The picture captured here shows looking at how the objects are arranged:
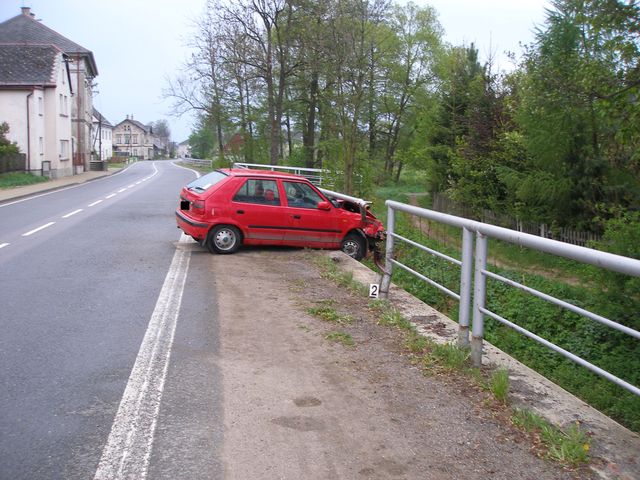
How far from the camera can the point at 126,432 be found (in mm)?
4051

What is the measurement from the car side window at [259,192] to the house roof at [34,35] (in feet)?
168

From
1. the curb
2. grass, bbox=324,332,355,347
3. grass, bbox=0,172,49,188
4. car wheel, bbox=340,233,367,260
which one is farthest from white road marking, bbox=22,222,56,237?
grass, bbox=0,172,49,188

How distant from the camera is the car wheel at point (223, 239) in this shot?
39.2 feet

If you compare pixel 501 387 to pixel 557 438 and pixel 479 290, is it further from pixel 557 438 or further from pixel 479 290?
pixel 479 290

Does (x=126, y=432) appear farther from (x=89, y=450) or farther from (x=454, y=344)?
(x=454, y=344)

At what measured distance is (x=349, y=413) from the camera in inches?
175

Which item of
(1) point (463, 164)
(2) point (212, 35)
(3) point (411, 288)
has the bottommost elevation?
(3) point (411, 288)

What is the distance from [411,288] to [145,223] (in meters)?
8.41

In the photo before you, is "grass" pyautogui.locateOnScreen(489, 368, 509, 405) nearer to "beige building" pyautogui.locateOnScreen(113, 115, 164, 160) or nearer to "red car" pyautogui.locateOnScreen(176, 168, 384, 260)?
"red car" pyautogui.locateOnScreen(176, 168, 384, 260)

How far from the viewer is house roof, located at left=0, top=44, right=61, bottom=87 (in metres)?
41.0

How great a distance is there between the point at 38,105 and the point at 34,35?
795 inches

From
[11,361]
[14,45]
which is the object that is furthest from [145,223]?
[14,45]

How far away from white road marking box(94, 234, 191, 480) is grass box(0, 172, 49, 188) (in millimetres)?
29304

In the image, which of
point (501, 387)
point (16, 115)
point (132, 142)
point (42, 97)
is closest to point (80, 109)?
point (42, 97)
